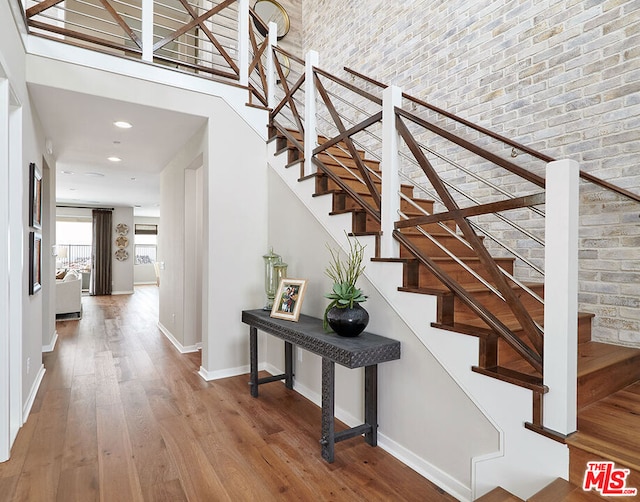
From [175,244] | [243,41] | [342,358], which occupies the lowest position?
[342,358]

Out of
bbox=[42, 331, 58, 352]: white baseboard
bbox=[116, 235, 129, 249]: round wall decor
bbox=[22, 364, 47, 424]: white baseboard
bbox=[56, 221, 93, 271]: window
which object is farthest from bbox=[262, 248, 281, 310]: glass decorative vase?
bbox=[56, 221, 93, 271]: window

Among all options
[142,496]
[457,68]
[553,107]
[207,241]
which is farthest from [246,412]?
[457,68]

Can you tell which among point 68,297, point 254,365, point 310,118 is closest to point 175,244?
point 254,365

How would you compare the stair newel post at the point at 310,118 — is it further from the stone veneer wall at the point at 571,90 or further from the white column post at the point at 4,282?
the white column post at the point at 4,282

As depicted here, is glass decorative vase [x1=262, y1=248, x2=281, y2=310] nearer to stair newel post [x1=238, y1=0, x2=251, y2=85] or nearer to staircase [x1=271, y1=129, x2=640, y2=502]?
staircase [x1=271, y1=129, x2=640, y2=502]

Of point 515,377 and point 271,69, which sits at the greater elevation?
point 271,69

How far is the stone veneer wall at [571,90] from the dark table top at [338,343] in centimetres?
136

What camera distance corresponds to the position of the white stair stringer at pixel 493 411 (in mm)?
1506

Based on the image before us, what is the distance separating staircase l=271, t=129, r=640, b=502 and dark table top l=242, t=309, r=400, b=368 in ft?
1.15

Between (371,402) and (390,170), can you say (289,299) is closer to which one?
(371,402)

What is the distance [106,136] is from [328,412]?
3.73 meters

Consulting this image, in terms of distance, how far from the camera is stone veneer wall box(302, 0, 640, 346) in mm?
2188

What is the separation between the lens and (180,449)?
7.60 feet

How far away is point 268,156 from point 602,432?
3280 mm
